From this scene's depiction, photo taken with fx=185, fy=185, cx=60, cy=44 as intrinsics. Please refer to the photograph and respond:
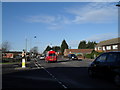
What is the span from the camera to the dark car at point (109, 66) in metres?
8.93

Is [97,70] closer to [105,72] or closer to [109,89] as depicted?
[105,72]

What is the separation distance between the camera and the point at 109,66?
31.1 ft

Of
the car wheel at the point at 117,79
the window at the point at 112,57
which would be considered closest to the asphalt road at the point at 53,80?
the car wheel at the point at 117,79

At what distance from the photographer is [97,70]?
1070 centimetres

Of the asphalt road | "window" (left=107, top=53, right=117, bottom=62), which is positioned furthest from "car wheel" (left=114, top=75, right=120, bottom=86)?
"window" (left=107, top=53, right=117, bottom=62)

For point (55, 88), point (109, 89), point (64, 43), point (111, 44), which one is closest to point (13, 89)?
point (55, 88)

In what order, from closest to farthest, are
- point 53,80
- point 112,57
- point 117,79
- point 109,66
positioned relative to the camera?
point 117,79, point 109,66, point 112,57, point 53,80

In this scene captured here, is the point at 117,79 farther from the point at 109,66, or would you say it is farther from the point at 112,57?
the point at 112,57

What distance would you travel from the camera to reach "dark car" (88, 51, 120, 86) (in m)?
8.93

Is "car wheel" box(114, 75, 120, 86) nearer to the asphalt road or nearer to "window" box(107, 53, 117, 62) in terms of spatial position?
the asphalt road

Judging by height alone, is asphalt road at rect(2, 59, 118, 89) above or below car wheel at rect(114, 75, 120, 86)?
below

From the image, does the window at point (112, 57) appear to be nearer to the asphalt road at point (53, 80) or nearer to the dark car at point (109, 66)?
the dark car at point (109, 66)

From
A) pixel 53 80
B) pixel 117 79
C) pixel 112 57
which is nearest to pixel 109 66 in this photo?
pixel 112 57

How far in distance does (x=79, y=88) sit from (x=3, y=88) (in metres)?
3.46
